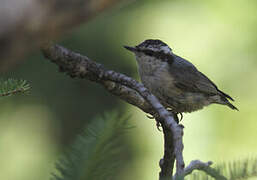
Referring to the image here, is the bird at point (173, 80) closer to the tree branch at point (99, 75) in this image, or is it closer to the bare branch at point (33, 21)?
the tree branch at point (99, 75)

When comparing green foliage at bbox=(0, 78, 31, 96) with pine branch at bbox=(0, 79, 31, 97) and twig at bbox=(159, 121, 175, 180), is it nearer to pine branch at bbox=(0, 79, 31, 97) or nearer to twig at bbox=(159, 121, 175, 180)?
pine branch at bbox=(0, 79, 31, 97)

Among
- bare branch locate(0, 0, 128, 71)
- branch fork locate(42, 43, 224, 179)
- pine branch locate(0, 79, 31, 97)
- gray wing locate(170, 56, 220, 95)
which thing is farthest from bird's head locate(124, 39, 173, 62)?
bare branch locate(0, 0, 128, 71)

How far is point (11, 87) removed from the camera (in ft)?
5.00

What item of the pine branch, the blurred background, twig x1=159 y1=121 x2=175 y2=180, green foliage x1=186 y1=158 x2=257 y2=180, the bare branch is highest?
the blurred background

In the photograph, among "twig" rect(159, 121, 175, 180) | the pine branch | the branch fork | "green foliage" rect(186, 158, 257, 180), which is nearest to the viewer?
"green foliage" rect(186, 158, 257, 180)

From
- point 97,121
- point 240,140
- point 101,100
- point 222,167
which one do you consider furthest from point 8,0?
point 101,100

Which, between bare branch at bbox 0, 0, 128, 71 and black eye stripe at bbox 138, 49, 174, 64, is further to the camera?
black eye stripe at bbox 138, 49, 174, 64

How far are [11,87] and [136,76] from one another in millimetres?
2961

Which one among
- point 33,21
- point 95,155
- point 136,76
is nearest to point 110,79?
point 95,155

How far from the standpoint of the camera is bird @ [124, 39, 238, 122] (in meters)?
4.02

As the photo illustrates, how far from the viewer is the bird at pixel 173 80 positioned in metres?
4.02

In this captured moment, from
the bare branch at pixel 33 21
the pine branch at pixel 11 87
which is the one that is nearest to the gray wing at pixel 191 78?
the pine branch at pixel 11 87

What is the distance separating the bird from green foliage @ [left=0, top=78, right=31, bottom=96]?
7.70ft

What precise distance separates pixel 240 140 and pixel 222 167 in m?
2.69
